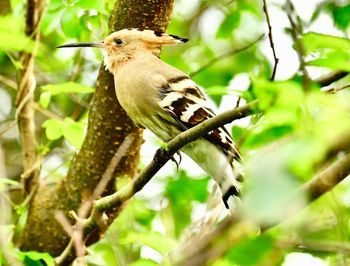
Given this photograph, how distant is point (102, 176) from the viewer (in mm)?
2760

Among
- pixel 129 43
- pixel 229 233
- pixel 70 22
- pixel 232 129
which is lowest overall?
pixel 232 129

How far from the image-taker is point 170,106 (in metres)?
2.58

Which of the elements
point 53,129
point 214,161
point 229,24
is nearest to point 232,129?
point 214,161

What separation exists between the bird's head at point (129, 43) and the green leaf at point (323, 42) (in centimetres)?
135

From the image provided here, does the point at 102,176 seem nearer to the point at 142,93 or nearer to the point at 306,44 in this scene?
the point at 142,93

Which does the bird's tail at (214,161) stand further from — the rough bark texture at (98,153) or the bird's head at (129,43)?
the bird's head at (129,43)

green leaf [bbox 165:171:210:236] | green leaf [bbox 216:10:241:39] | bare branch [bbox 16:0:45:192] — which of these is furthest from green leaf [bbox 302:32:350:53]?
green leaf [bbox 216:10:241:39]

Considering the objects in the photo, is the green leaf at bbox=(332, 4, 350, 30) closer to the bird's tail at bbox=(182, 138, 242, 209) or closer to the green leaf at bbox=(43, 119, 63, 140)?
the bird's tail at bbox=(182, 138, 242, 209)

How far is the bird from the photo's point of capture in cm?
254

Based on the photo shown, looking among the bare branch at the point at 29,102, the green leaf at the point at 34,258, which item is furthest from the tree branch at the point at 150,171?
the bare branch at the point at 29,102

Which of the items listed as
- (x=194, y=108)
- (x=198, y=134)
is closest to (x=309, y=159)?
(x=198, y=134)

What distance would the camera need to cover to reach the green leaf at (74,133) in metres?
2.78

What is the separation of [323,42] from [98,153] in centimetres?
154

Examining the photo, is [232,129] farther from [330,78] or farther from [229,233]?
[229,233]
